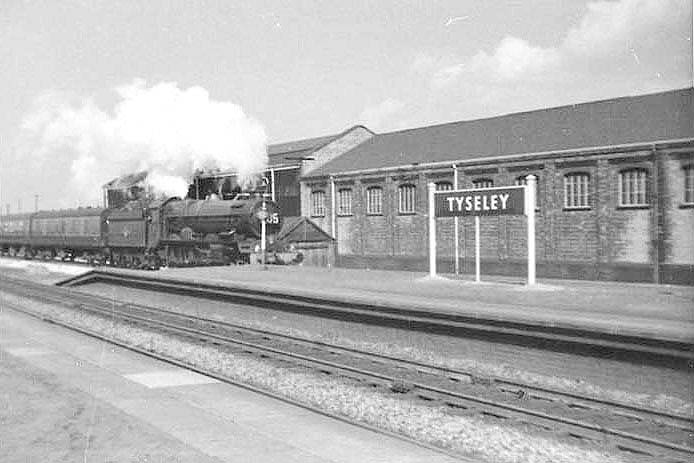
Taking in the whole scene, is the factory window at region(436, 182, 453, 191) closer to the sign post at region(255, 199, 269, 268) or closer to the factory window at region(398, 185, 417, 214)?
the factory window at region(398, 185, 417, 214)

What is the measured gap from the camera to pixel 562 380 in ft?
35.6

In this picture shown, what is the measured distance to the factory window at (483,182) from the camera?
28.1m

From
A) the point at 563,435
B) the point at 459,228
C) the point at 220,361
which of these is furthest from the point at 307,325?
the point at 459,228

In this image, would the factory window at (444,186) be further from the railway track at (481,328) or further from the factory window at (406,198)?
the railway track at (481,328)

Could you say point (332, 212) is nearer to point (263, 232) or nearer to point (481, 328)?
point (263, 232)

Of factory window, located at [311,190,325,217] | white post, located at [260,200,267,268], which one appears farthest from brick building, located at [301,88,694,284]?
white post, located at [260,200,267,268]

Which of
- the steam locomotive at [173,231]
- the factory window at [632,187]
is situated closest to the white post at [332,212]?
the steam locomotive at [173,231]

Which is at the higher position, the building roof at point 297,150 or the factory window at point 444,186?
the building roof at point 297,150

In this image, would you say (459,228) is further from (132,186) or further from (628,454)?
(628,454)

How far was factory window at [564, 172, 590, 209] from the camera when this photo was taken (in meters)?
25.4

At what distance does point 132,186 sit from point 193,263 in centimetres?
672

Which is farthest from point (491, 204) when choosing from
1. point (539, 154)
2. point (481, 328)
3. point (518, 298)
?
point (539, 154)

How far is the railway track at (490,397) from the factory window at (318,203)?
1916 centimetres

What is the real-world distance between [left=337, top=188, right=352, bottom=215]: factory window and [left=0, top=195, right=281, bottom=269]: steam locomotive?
6120 millimetres
